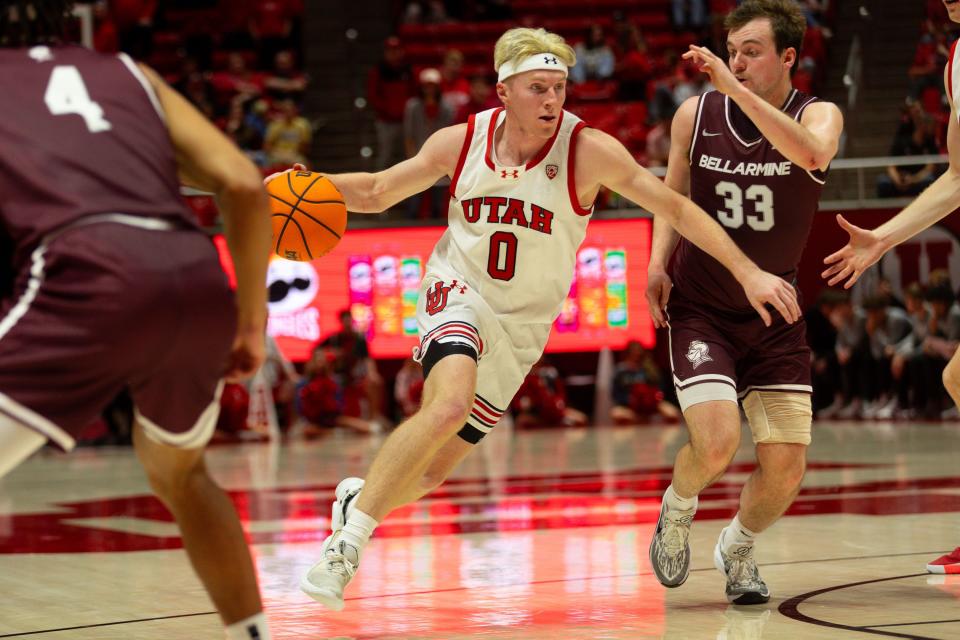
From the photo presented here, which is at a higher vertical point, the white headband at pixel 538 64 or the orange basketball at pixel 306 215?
the white headband at pixel 538 64

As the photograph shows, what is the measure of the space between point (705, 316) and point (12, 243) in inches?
115

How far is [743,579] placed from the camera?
Answer: 16.8 ft

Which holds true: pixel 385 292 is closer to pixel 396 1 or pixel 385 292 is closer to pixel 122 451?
pixel 122 451

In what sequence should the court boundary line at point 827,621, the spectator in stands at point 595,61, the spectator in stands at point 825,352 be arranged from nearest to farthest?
the court boundary line at point 827,621, the spectator in stands at point 825,352, the spectator in stands at point 595,61

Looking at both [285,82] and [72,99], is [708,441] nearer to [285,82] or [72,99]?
[72,99]

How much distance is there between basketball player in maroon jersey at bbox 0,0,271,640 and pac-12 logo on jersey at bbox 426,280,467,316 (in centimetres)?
194

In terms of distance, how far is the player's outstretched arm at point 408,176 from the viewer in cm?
551

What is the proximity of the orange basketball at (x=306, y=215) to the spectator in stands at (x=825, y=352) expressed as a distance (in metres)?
12.2

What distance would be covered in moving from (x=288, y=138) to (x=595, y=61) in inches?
183

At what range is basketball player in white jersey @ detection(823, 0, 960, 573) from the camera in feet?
17.4

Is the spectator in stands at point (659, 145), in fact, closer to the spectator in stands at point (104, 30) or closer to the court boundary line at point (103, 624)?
the spectator in stands at point (104, 30)

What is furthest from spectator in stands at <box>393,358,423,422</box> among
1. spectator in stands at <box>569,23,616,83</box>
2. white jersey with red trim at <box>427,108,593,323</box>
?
white jersey with red trim at <box>427,108,593,323</box>

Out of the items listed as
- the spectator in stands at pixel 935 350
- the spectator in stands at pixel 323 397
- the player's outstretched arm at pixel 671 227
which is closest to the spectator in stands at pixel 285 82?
the spectator in stands at pixel 323 397

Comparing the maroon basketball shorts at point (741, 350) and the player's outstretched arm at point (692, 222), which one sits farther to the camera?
the maroon basketball shorts at point (741, 350)
